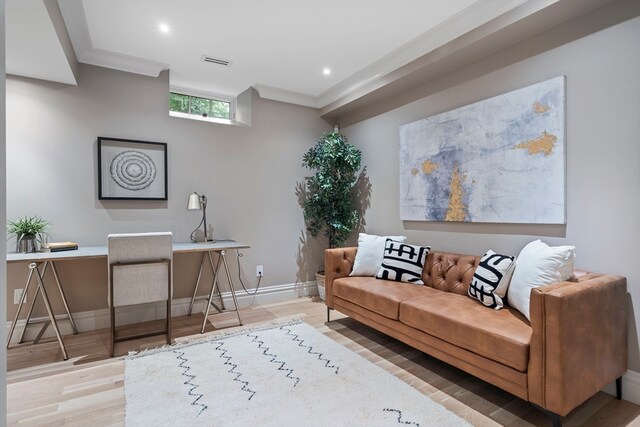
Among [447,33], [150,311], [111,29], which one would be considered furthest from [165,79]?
[447,33]

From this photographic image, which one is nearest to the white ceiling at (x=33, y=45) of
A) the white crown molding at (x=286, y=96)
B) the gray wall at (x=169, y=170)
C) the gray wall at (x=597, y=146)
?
the gray wall at (x=169, y=170)

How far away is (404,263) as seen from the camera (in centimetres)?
301

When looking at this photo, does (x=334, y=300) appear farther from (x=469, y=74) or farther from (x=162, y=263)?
(x=469, y=74)

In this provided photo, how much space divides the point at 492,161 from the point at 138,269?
9.63 ft

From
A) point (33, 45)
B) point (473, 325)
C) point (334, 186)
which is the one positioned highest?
point (33, 45)

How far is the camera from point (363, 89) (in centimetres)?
365

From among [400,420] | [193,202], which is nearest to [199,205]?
[193,202]

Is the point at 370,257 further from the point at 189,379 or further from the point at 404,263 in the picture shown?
the point at 189,379

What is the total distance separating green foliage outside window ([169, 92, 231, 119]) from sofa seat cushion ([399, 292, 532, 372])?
10.5 feet

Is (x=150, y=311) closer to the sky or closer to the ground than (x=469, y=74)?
closer to the ground

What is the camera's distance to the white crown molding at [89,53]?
2.40 metres

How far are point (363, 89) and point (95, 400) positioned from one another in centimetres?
350

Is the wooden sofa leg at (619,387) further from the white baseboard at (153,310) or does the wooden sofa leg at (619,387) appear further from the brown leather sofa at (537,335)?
the white baseboard at (153,310)

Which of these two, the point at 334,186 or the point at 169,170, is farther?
the point at 334,186
